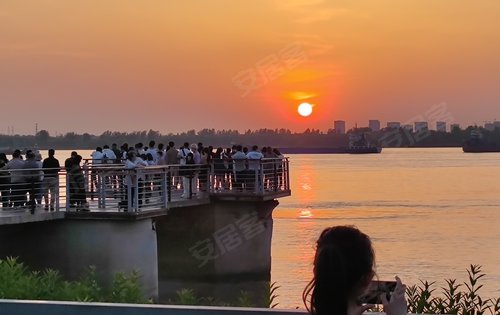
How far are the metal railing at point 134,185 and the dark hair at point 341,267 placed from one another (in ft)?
57.1

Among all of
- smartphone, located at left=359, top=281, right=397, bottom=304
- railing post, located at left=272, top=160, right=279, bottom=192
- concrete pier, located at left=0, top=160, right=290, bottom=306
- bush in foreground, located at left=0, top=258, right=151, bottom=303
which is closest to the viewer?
smartphone, located at left=359, top=281, right=397, bottom=304

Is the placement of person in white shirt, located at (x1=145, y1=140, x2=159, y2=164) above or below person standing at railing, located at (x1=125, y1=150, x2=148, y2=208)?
above

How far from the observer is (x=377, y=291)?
3.89 m

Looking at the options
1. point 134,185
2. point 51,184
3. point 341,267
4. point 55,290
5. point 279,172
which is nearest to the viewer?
point 341,267

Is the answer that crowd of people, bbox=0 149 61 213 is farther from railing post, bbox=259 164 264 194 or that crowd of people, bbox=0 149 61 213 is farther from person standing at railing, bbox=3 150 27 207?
railing post, bbox=259 164 264 194

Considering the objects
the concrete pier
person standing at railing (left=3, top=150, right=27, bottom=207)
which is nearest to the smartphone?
the concrete pier

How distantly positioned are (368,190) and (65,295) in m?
103

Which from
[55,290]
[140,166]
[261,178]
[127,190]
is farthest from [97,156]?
[55,290]

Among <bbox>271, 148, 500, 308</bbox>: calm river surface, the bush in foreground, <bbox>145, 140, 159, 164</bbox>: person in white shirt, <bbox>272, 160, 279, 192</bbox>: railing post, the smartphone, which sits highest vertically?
<bbox>145, 140, 159, 164</bbox>: person in white shirt

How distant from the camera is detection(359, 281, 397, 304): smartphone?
12.5 ft

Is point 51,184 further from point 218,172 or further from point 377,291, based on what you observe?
point 377,291

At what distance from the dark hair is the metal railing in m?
17.4

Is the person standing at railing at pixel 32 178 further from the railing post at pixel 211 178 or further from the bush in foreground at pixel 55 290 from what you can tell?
the bush in foreground at pixel 55 290

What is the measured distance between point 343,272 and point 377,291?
13.8 inches
